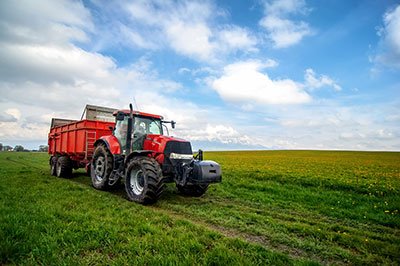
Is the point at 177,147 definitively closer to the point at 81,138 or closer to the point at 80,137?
the point at 81,138

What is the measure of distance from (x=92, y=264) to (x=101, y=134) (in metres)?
8.60

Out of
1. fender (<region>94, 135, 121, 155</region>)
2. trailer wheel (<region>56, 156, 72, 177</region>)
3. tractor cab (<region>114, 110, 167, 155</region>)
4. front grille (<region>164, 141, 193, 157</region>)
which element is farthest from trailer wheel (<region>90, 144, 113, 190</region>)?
trailer wheel (<region>56, 156, 72, 177</region>)

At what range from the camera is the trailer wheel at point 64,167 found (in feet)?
41.9

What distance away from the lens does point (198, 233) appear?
16.0ft

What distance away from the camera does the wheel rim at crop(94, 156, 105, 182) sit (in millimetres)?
9703

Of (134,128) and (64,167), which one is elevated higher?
(134,128)

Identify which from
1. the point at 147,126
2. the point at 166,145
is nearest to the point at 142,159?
the point at 166,145

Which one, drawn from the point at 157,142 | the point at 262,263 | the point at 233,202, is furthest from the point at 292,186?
the point at 262,263

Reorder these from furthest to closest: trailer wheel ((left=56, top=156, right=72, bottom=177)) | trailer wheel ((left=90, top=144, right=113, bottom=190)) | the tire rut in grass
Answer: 1. trailer wheel ((left=56, top=156, right=72, bottom=177))
2. trailer wheel ((left=90, top=144, right=113, bottom=190))
3. the tire rut in grass

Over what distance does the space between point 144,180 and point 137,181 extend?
842 millimetres

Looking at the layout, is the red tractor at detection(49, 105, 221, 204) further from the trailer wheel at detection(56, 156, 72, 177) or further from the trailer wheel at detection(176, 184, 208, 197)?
the trailer wheel at detection(56, 156, 72, 177)

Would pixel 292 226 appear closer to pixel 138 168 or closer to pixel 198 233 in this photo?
pixel 198 233

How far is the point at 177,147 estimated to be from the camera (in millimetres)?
8055

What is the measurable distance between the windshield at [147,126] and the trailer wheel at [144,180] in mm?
1270
